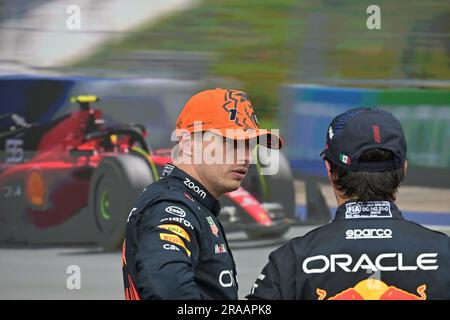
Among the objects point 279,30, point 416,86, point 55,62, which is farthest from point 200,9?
point 416,86

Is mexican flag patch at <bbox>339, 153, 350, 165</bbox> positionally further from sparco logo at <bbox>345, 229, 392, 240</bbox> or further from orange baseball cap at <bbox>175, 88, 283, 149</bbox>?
orange baseball cap at <bbox>175, 88, 283, 149</bbox>

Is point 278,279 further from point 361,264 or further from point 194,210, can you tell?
point 194,210

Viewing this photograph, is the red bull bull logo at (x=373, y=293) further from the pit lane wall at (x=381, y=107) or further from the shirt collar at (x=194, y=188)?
the pit lane wall at (x=381, y=107)

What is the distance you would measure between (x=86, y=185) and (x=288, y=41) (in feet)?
5.21

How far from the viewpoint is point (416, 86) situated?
697 cm

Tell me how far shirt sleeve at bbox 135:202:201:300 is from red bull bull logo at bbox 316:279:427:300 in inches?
13.0

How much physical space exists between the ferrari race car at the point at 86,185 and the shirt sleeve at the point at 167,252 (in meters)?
4.29

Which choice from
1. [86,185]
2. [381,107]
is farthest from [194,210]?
[86,185]

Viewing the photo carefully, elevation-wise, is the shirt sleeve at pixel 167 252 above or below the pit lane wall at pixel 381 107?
above

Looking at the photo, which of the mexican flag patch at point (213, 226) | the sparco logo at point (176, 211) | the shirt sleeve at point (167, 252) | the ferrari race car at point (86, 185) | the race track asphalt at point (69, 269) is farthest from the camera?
the ferrari race car at point (86, 185)

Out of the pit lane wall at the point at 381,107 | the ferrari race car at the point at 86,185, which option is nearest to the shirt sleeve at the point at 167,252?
the pit lane wall at the point at 381,107

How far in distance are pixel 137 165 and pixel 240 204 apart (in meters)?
0.70

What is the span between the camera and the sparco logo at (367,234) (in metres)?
2.58
